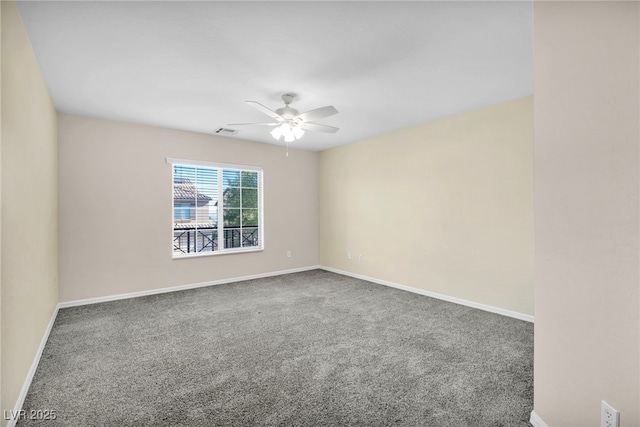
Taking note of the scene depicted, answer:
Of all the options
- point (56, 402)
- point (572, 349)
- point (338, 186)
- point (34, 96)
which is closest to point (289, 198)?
point (338, 186)

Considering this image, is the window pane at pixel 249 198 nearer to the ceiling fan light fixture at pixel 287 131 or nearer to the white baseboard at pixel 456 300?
the white baseboard at pixel 456 300

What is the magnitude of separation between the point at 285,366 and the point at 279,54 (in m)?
2.47

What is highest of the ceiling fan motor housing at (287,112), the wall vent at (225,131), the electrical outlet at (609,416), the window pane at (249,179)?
the wall vent at (225,131)

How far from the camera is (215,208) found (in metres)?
5.18

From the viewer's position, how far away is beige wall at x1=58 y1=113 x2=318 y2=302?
394 centimetres

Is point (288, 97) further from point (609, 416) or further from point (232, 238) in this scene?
point (609, 416)

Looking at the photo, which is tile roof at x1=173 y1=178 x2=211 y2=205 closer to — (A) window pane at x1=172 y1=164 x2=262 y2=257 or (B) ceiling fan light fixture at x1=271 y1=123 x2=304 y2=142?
(A) window pane at x1=172 y1=164 x2=262 y2=257

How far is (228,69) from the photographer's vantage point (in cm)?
268

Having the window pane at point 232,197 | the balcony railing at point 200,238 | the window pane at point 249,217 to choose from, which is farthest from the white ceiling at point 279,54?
the window pane at point 249,217

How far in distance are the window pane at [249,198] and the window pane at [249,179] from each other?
74 millimetres

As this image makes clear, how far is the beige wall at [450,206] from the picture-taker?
137 inches

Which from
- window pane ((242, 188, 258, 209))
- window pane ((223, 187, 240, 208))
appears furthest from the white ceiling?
window pane ((242, 188, 258, 209))

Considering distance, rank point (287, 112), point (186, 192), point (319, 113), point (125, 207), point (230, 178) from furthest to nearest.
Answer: point (230, 178)
point (186, 192)
point (125, 207)
point (287, 112)
point (319, 113)

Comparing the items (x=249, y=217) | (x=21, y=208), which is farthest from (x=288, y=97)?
(x=249, y=217)
